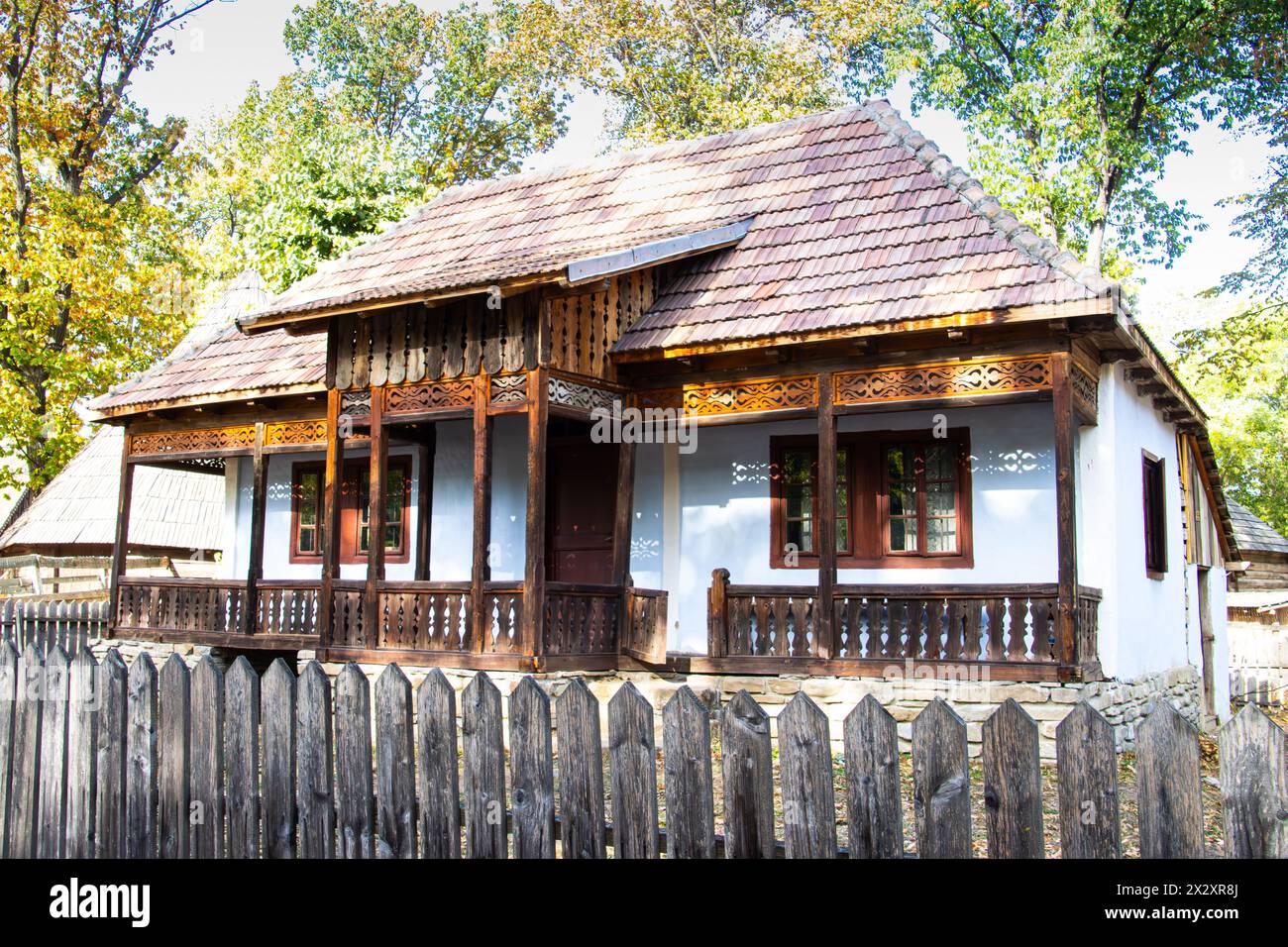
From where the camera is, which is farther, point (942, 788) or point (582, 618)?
point (582, 618)

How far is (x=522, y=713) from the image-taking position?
4.34m

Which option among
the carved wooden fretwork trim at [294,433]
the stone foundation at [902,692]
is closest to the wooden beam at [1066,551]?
the stone foundation at [902,692]

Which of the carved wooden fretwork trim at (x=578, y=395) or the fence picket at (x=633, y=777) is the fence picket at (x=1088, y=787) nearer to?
the fence picket at (x=633, y=777)

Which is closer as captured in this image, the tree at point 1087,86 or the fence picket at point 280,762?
the fence picket at point 280,762

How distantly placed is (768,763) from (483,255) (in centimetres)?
1169

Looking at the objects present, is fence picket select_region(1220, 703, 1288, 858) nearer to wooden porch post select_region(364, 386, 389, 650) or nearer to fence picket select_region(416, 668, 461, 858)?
fence picket select_region(416, 668, 461, 858)

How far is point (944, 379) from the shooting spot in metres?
11.2

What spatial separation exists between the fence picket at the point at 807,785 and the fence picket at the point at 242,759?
89.9 inches

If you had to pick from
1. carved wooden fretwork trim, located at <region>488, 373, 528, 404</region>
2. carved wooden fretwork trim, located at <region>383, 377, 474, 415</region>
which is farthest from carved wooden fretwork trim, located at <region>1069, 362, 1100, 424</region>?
carved wooden fretwork trim, located at <region>383, 377, 474, 415</region>

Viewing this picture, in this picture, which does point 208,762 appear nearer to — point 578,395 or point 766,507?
point 578,395

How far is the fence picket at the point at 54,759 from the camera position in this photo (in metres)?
5.54

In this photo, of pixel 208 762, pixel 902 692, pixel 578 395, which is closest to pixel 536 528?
pixel 578 395

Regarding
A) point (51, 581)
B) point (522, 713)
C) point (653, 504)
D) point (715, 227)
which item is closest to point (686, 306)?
point (715, 227)

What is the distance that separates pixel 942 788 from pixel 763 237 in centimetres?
1093
